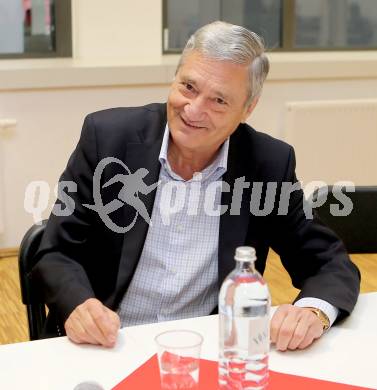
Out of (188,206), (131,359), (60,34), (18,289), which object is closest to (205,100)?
(188,206)

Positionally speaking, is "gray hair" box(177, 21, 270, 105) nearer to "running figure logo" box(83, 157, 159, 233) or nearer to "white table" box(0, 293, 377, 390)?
"running figure logo" box(83, 157, 159, 233)

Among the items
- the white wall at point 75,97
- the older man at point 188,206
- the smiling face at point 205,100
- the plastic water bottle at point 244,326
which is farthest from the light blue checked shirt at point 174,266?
the white wall at point 75,97

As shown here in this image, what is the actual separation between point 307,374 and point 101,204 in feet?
2.53

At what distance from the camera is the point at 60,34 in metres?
4.68

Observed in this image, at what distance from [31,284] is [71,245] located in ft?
0.47

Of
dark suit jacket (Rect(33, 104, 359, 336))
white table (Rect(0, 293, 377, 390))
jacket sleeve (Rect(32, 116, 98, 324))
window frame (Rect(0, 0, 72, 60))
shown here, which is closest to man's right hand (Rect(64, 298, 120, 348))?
white table (Rect(0, 293, 377, 390))

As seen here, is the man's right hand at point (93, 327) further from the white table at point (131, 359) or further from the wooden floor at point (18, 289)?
the wooden floor at point (18, 289)

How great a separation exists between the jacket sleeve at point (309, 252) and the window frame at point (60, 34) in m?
2.86

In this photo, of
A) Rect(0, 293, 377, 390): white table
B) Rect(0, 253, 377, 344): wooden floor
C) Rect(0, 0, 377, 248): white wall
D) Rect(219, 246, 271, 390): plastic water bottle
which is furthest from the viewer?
Rect(0, 0, 377, 248): white wall

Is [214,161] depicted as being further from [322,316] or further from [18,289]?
[18,289]

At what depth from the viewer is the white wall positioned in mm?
4336

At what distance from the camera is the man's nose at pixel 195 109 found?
1956 millimetres

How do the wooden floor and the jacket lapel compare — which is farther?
the wooden floor

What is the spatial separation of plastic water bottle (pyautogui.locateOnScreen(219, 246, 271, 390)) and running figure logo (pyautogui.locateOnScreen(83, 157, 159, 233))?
0.71 m
